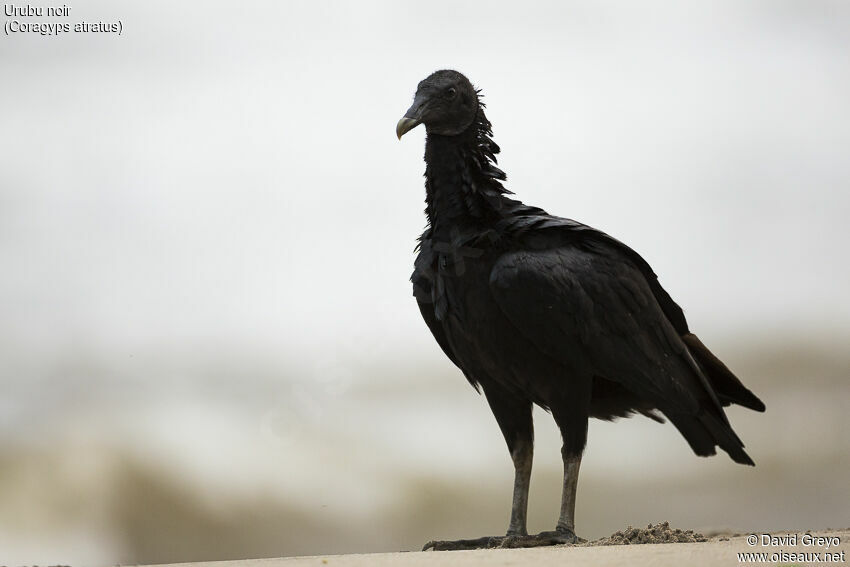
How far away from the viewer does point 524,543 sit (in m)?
6.23

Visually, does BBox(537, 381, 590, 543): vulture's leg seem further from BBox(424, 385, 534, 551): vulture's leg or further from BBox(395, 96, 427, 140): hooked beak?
BBox(395, 96, 427, 140): hooked beak

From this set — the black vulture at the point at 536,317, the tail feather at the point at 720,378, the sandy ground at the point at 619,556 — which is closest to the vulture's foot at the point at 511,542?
the black vulture at the point at 536,317

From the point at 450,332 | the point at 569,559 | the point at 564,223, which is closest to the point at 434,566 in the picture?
the point at 569,559

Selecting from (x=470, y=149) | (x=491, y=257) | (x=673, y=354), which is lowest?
(x=673, y=354)

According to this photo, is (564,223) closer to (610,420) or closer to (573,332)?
(573,332)

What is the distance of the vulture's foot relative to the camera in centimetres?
620

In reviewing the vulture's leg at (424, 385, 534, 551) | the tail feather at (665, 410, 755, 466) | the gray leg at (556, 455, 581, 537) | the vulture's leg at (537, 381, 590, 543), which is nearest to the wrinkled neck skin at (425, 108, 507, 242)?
the vulture's leg at (424, 385, 534, 551)

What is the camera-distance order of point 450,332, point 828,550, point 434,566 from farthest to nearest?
1. point 450,332
2. point 828,550
3. point 434,566

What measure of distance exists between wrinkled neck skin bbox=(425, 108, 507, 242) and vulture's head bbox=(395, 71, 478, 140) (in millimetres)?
69

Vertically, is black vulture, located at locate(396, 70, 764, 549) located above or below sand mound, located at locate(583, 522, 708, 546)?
above

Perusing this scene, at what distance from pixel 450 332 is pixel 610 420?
4.80 ft

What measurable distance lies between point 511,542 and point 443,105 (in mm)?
2952

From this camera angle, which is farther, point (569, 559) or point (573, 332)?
point (573, 332)

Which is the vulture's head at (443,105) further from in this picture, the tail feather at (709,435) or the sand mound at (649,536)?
the sand mound at (649,536)
